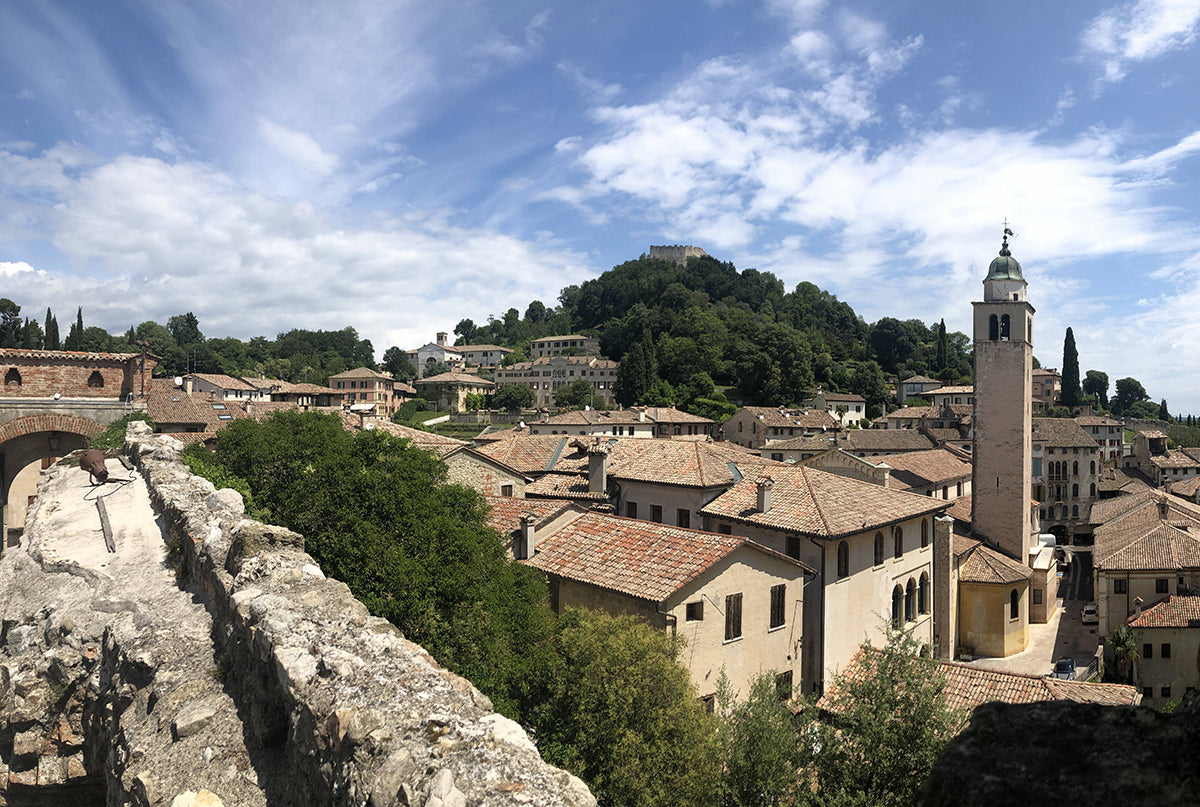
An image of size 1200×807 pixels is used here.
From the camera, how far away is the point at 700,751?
12.6 metres

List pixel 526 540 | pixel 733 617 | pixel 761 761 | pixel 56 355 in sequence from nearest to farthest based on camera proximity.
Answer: pixel 761 761, pixel 733 617, pixel 526 540, pixel 56 355

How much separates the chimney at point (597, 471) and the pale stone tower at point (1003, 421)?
2162 centimetres

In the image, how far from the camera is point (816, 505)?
23.6 metres

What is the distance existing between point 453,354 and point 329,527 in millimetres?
139797

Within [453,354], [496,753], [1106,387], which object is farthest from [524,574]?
[1106,387]

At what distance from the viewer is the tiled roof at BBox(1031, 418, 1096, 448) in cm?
6397

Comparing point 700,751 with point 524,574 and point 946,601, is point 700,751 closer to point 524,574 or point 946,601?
point 524,574

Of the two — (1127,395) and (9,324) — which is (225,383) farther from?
(1127,395)

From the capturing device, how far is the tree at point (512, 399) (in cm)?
9756

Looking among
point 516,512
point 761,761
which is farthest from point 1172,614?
point 516,512

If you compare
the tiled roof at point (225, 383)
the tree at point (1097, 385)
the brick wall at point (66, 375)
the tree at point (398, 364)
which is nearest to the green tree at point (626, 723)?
the brick wall at point (66, 375)

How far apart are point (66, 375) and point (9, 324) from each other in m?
75.8

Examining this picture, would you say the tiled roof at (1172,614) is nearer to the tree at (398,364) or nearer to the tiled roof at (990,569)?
the tiled roof at (990,569)

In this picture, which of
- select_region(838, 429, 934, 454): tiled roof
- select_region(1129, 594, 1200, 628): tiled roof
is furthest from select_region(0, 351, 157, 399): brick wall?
select_region(838, 429, 934, 454): tiled roof
